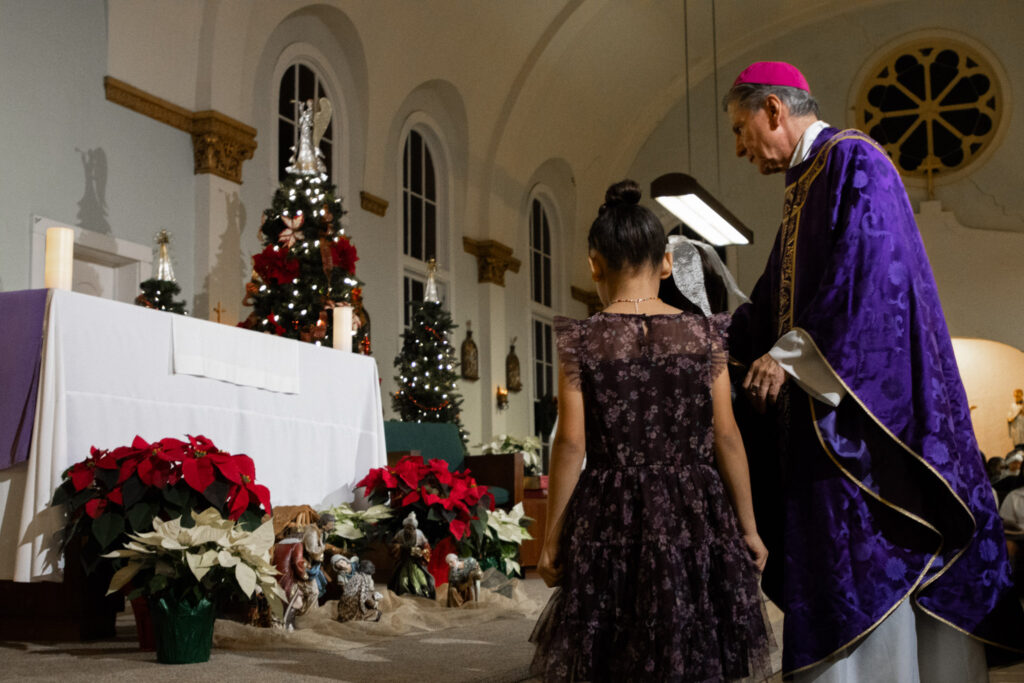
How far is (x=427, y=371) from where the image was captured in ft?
33.8

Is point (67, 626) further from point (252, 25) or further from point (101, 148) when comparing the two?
point (252, 25)

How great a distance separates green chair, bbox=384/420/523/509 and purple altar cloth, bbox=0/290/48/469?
13.0 ft

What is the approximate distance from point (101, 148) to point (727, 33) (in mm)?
10042

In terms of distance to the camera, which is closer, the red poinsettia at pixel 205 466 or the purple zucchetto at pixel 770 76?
the purple zucchetto at pixel 770 76

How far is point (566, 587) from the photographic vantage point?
238 cm

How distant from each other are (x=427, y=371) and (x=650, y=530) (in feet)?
26.4

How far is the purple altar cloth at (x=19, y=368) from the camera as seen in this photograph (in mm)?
3619

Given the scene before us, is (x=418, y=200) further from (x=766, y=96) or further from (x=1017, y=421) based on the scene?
(x=766, y=96)

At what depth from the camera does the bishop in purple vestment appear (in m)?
2.38

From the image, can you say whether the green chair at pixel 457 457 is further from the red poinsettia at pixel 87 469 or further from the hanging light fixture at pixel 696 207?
the red poinsettia at pixel 87 469

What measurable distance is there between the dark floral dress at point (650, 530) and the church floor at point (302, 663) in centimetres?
104

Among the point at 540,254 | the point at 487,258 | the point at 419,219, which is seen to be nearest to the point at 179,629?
the point at 419,219

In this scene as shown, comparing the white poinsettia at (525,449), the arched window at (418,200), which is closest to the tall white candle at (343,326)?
the white poinsettia at (525,449)

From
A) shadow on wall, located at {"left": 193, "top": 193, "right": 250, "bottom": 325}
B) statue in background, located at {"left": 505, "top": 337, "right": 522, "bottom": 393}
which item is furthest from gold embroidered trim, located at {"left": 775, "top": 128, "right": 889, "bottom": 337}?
statue in background, located at {"left": 505, "top": 337, "right": 522, "bottom": 393}
